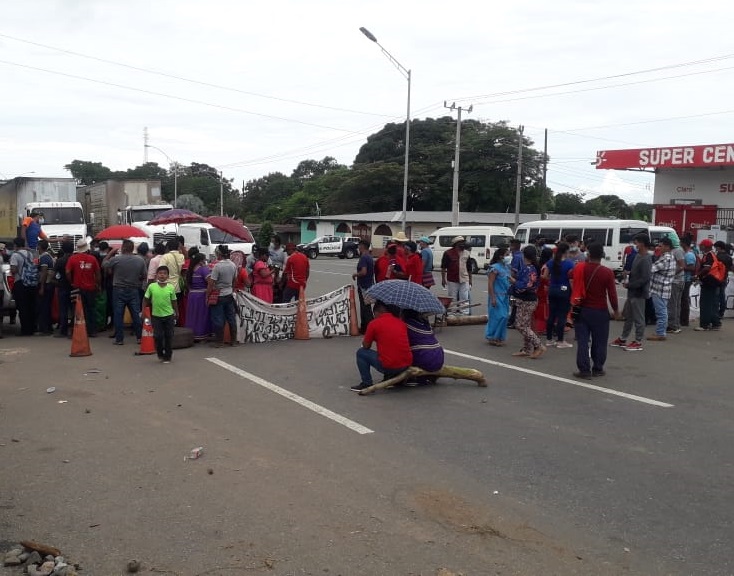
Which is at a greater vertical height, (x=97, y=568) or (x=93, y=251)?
(x=93, y=251)

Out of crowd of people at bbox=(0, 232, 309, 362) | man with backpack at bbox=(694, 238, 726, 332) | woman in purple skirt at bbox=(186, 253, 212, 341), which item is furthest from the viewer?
man with backpack at bbox=(694, 238, 726, 332)

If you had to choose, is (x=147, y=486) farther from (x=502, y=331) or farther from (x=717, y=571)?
(x=502, y=331)

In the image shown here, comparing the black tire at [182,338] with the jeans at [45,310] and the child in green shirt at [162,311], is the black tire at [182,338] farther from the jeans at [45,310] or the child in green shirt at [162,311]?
the jeans at [45,310]

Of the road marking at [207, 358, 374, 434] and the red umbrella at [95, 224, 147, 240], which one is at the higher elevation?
the red umbrella at [95, 224, 147, 240]

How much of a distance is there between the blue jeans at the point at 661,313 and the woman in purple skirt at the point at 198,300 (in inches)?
305

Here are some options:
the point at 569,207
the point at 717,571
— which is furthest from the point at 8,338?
the point at 569,207

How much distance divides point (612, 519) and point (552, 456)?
1285 millimetres

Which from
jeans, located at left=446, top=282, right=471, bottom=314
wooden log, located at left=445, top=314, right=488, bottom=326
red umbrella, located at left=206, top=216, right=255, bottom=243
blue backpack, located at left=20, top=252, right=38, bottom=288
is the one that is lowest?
wooden log, located at left=445, top=314, right=488, bottom=326

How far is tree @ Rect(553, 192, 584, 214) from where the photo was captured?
255 ft

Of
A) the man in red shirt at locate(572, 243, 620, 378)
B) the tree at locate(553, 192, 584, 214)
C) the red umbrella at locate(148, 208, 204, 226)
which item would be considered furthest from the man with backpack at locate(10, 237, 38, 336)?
the tree at locate(553, 192, 584, 214)

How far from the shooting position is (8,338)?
1225 centimetres

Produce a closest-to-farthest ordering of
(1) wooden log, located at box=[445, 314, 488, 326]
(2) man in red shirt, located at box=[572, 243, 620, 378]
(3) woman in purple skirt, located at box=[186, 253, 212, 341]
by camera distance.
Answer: (2) man in red shirt, located at box=[572, 243, 620, 378]
(3) woman in purple skirt, located at box=[186, 253, 212, 341]
(1) wooden log, located at box=[445, 314, 488, 326]

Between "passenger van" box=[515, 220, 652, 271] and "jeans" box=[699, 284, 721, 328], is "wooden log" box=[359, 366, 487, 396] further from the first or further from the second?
"passenger van" box=[515, 220, 652, 271]

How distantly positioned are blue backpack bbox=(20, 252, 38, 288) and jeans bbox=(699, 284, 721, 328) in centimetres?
1247
